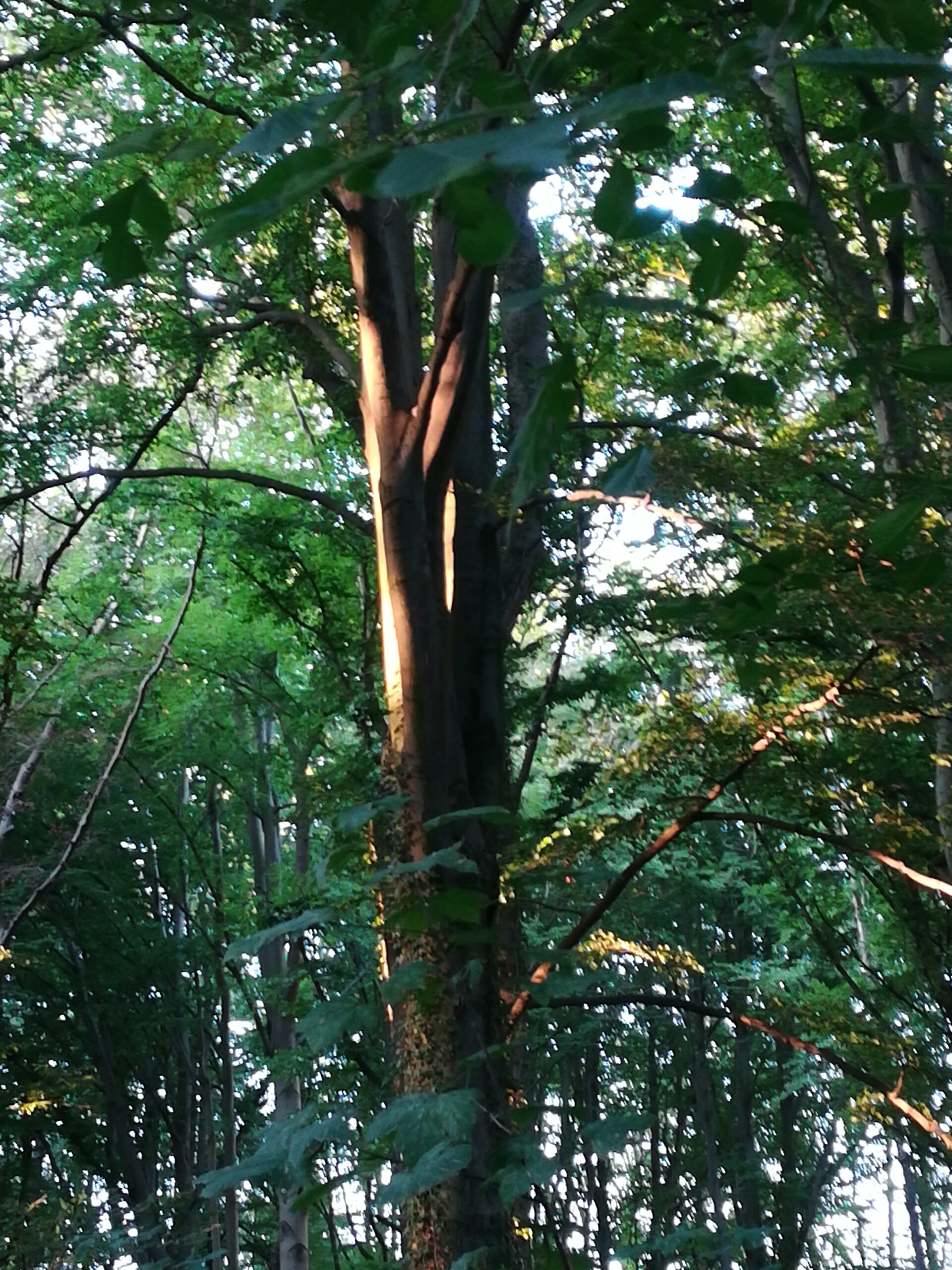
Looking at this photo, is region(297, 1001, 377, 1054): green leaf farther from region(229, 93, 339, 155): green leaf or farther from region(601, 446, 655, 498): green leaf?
region(229, 93, 339, 155): green leaf

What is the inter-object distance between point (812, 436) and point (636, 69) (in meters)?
3.08

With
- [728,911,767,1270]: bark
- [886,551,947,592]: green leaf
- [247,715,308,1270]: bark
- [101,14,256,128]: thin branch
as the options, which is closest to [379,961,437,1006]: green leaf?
[886,551,947,592]: green leaf

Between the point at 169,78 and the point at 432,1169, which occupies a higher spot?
the point at 169,78

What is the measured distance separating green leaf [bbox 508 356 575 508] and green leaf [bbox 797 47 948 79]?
29 centimetres

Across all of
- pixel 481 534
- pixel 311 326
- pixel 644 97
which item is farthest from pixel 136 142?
pixel 311 326

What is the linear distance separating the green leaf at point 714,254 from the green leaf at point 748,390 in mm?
264

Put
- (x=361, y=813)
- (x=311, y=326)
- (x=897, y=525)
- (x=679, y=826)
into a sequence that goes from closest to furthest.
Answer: (x=897, y=525) → (x=361, y=813) → (x=679, y=826) → (x=311, y=326)

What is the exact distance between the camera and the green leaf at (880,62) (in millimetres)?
736

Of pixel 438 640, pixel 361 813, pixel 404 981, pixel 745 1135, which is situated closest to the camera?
pixel 361 813

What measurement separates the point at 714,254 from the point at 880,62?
0.84 ft

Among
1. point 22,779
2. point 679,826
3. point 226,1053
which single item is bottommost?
point 679,826

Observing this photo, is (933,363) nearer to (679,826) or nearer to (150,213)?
(150,213)

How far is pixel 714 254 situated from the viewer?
3.25ft

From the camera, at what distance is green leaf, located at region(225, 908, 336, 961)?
151 centimetres
